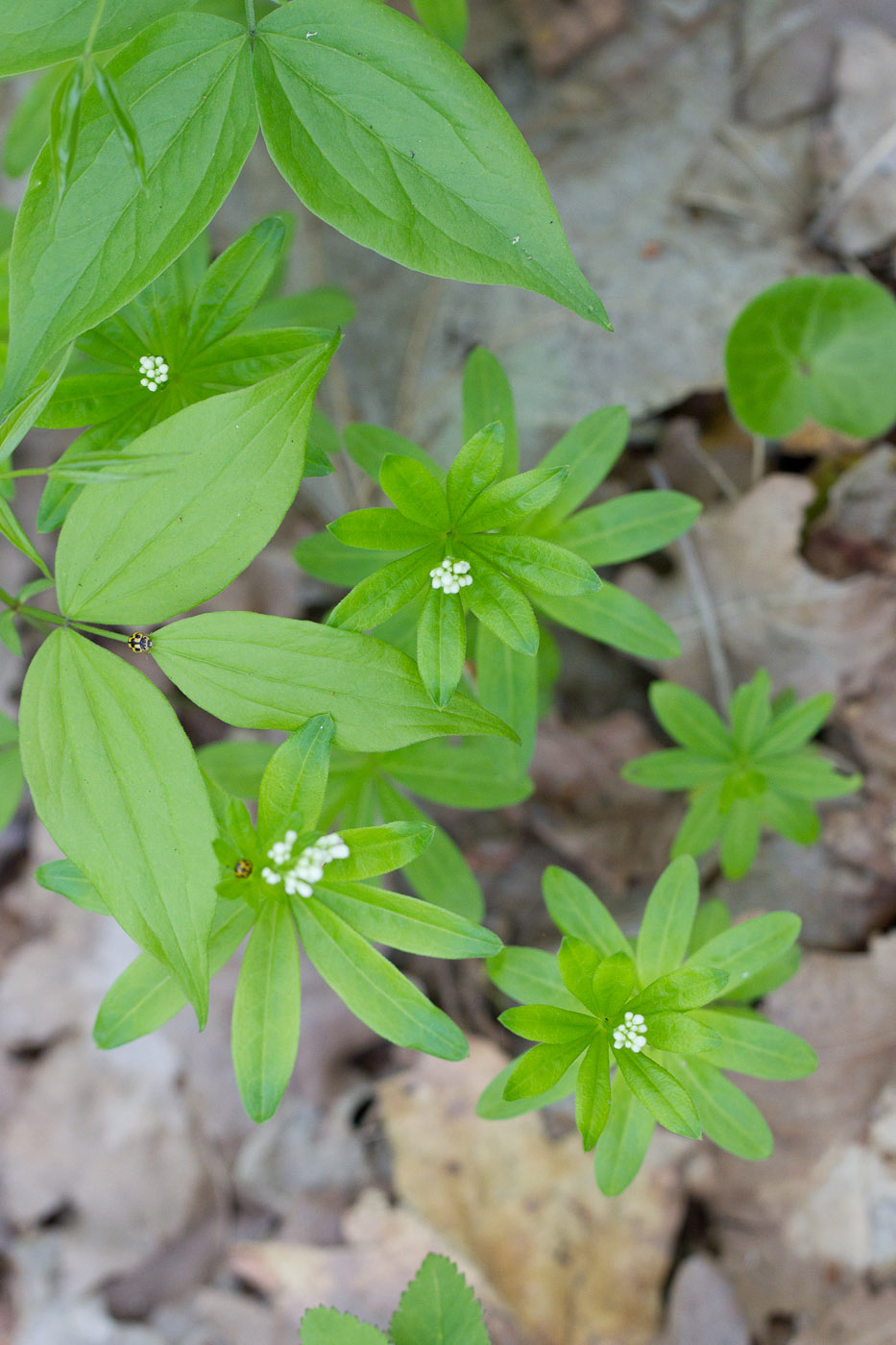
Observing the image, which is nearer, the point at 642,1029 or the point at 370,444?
the point at 642,1029

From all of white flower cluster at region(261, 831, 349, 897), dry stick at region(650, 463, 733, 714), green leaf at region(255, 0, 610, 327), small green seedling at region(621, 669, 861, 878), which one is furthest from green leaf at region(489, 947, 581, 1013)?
dry stick at region(650, 463, 733, 714)

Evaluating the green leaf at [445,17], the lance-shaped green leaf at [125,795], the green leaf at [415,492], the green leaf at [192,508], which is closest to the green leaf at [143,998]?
the lance-shaped green leaf at [125,795]

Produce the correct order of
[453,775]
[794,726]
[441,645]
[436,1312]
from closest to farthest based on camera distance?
[441,645]
[436,1312]
[453,775]
[794,726]

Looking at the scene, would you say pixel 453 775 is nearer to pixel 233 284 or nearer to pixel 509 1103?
pixel 509 1103

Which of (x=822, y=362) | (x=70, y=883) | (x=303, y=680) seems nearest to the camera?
(x=303, y=680)

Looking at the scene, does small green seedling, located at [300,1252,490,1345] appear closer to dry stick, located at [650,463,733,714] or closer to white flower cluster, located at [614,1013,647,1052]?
white flower cluster, located at [614,1013,647,1052]

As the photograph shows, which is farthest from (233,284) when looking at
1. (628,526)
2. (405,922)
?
(405,922)

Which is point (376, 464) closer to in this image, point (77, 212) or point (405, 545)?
point (405, 545)
